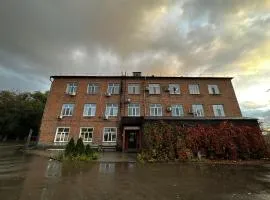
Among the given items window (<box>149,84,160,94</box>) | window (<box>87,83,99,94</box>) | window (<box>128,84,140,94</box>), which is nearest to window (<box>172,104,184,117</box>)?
window (<box>149,84,160,94</box>)

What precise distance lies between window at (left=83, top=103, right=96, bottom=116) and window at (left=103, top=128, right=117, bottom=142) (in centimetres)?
291

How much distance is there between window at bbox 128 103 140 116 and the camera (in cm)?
2368

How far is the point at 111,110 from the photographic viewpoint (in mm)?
23812

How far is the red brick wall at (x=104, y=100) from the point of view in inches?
902

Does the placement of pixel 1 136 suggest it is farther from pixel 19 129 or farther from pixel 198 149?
pixel 198 149

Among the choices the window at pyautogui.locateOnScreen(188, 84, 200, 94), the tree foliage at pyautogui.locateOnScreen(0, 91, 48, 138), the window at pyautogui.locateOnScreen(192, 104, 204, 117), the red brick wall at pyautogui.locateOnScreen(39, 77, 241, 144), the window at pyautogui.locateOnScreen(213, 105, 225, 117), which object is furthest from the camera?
the tree foliage at pyautogui.locateOnScreen(0, 91, 48, 138)

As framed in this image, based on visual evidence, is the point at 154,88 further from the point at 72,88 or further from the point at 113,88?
the point at 72,88

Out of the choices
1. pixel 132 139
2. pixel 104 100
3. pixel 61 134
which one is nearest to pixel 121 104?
pixel 104 100

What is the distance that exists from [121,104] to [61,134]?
8573mm

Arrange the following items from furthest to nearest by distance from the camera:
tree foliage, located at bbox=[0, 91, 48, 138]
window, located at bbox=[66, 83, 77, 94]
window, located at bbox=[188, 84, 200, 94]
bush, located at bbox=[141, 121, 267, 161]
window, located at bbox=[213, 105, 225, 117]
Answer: tree foliage, located at bbox=[0, 91, 48, 138], window, located at bbox=[188, 84, 200, 94], window, located at bbox=[66, 83, 77, 94], window, located at bbox=[213, 105, 225, 117], bush, located at bbox=[141, 121, 267, 161]

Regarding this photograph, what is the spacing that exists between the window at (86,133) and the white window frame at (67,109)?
284 centimetres

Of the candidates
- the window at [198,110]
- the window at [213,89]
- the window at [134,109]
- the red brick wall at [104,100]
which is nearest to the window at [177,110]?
the red brick wall at [104,100]

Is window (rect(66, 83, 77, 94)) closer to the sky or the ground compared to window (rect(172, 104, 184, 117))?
closer to the sky

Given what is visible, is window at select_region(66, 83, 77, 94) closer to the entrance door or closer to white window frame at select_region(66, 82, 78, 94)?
white window frame at select_region(66, 82, 78, 94)
